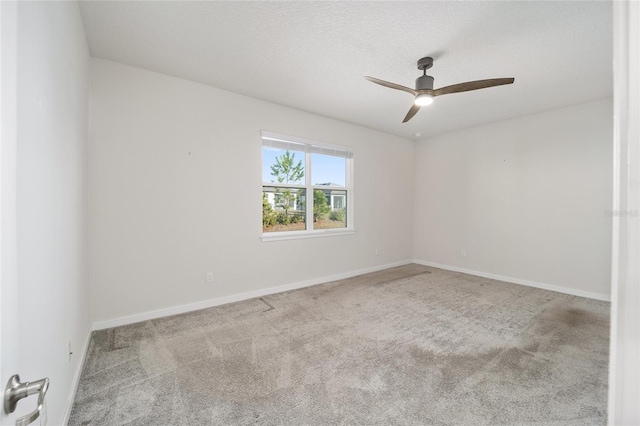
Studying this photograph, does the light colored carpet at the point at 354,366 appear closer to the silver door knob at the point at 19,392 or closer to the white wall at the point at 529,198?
the white wall at the point at 529,198

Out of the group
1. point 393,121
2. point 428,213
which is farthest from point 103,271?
point 428,213

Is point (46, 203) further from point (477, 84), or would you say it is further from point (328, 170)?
point (328, 170)

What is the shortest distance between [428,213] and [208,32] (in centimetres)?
484

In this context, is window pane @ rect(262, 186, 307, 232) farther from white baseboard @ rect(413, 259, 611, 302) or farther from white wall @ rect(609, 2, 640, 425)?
white wall @ rect(609, 2, 640, 425)

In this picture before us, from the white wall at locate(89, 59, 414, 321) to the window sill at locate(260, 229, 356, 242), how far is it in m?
0.08

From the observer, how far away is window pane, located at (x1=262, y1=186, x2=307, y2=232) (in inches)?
152

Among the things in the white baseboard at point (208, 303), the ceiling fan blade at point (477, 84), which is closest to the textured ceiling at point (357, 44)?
the ceiling fan blade at point (477, 84)

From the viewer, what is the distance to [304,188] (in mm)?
4234

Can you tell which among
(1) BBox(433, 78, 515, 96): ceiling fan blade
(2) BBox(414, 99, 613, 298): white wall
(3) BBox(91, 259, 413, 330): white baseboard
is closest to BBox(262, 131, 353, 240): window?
(3) BBox(91, 259, 413, 330): white baseboard

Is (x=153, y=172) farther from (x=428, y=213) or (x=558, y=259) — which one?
(x=558, y=259)

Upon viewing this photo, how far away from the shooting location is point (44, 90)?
1.25 m

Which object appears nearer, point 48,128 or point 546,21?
point 48,128

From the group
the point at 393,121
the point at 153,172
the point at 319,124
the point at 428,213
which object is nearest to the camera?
the point at 153,172

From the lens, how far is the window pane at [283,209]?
386 centimetres
